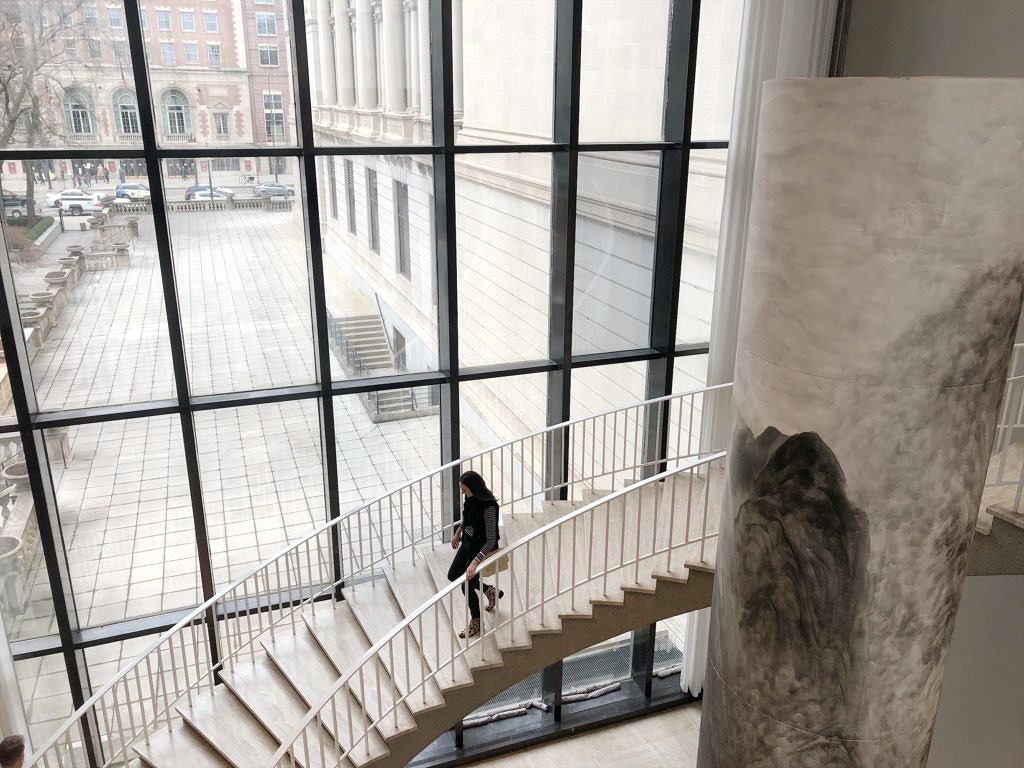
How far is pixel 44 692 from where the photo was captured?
18.7 feet

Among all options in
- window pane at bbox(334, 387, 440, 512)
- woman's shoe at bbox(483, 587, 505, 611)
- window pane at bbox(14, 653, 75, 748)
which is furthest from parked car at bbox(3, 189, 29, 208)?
woman's shoe at bbox(483, 587, 505, 611)

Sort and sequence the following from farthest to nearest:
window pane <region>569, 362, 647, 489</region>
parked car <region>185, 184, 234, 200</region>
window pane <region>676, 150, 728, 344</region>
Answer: window pane <region>569, 362, 647, 489</region> → window pane <region>676, 150, 728, 344</region> → parked car <region>185, 184, 234, 200</region>

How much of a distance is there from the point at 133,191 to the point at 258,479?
2.17m

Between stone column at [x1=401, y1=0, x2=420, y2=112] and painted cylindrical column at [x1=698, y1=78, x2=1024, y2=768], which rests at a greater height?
stone column at [x1=401, y1=0, x2=420, y2=112]

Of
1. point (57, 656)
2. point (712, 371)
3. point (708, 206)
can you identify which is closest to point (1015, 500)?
point (712, 371)

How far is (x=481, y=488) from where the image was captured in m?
4.84

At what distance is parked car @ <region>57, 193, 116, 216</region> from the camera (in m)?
5.04

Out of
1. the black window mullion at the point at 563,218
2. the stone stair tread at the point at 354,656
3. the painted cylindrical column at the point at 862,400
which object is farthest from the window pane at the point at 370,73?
the painted cylindrical column at the point at 862,400

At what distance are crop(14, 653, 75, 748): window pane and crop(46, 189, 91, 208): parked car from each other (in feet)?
10.3

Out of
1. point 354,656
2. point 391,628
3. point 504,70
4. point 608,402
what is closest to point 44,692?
point 354,656

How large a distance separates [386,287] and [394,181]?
0.78m

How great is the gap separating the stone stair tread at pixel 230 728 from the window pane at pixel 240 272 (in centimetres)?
207

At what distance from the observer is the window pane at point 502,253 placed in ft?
20.0

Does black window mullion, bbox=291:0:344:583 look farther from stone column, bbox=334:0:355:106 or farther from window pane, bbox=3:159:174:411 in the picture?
window pane, bbox=3:159:174:411
